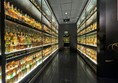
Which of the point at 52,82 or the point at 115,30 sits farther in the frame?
the point at 115,30

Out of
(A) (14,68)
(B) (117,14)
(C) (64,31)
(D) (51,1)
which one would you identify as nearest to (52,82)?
(A) (14,68)

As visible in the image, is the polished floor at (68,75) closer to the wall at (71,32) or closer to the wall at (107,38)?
the wall at (107,38)

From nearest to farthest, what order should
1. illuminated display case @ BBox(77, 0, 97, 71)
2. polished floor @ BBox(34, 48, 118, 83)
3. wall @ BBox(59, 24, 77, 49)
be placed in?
polished floor @ BBox(34, 48, 118, 83), illuminated display case @ BBox(77, 0, 97, 71), wall @ BBox(59, 24, 77, 49)

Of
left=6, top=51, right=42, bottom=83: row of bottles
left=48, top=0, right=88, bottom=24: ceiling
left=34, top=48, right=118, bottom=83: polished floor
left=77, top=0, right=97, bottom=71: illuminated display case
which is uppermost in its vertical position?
left=48, top=0, right=88, bottom=24: ceiling

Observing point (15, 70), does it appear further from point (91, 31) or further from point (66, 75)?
point (91, 31)

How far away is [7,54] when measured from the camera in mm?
1595

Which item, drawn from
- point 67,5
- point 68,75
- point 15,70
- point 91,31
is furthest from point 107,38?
point 67,5

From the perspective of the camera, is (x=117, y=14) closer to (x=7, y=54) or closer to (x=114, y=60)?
(x=114, y=60)

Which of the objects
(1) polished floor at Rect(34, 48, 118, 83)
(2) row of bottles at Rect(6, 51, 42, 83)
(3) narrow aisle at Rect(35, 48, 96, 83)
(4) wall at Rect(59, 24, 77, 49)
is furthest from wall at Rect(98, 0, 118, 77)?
(4) wall at Rect(59, 24, 77, 49)

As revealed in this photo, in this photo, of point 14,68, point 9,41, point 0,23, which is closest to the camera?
point 0,23

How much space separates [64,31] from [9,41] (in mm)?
10201

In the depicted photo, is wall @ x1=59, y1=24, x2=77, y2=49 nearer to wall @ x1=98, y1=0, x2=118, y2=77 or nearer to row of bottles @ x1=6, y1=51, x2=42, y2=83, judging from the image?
wall @ x1=98, y1=0, x2=118, y2=77

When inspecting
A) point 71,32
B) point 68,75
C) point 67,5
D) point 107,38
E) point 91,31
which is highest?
point 67,5

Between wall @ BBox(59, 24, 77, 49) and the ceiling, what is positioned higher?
the ceiling
